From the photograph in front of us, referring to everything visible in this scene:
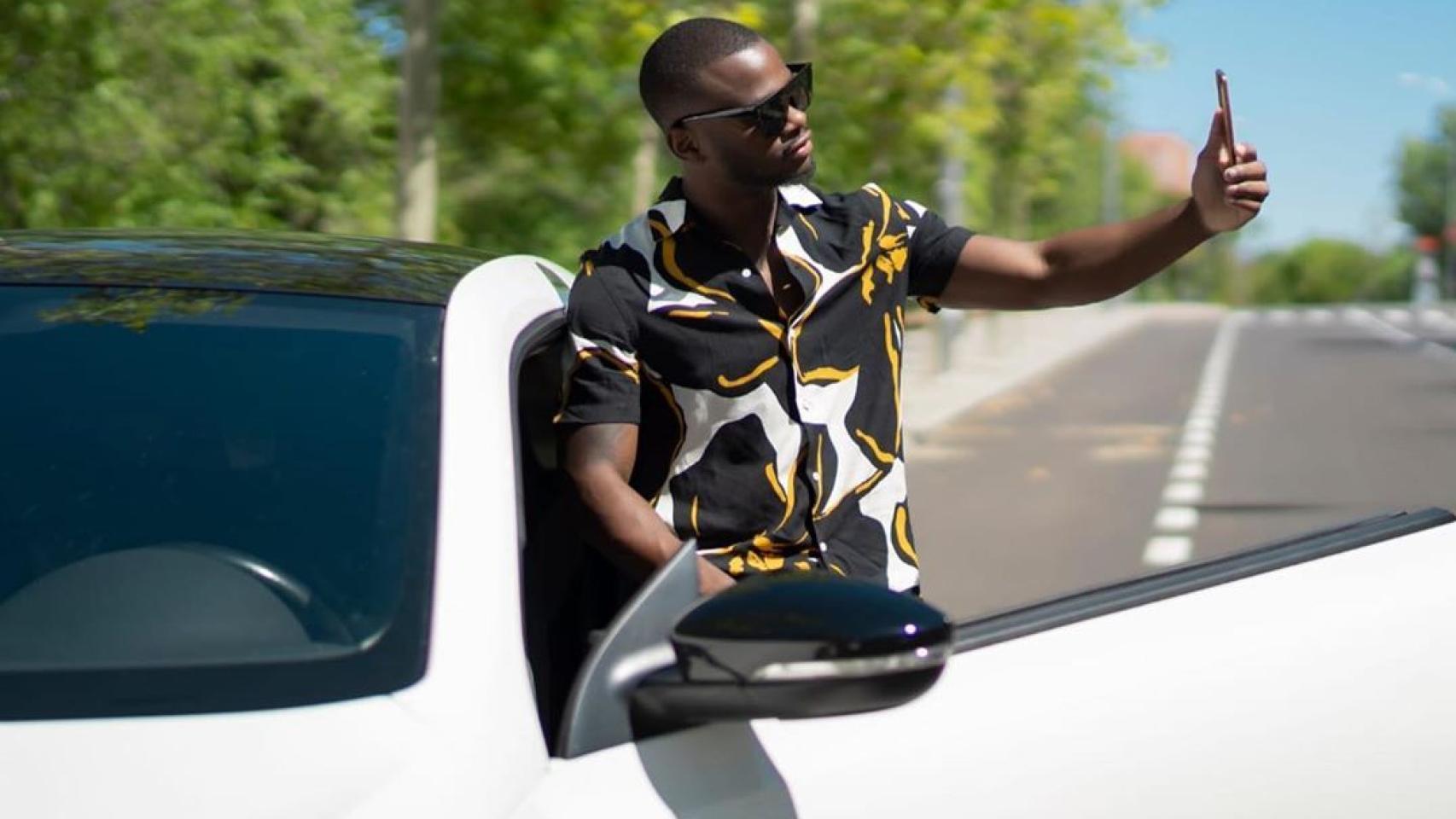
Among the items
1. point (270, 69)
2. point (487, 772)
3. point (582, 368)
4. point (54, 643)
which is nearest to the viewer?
point (487, 772)

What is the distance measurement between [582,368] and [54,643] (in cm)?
74

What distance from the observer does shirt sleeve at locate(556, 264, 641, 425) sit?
285cm

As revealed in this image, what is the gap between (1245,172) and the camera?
3064mm

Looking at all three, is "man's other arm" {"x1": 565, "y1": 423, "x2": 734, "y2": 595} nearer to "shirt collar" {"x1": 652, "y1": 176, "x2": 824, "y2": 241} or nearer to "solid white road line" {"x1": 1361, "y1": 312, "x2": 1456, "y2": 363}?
"shirt collar" {"x1": 652, "y1": 176, "x2": 824, "y2": 241}

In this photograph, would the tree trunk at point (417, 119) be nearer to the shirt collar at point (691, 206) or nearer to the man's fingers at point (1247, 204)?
the shirt collar at point (691, 206)

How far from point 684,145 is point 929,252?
0.37 meters

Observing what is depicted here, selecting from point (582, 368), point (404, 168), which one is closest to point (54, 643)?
point (582, 368)

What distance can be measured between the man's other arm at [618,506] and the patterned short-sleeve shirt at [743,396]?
0.9 inches

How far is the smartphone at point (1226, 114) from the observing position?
9.83 ft

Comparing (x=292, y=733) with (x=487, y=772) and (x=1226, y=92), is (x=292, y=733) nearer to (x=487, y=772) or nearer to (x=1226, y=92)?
(x=487, y=772)

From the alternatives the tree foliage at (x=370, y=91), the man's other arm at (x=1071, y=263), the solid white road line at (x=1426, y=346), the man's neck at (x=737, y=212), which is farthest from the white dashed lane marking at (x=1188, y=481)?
the man's neck at (x=737, y=212)

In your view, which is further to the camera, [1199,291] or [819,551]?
[1199,291]

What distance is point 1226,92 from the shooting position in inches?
118

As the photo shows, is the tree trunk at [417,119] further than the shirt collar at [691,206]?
Yes
